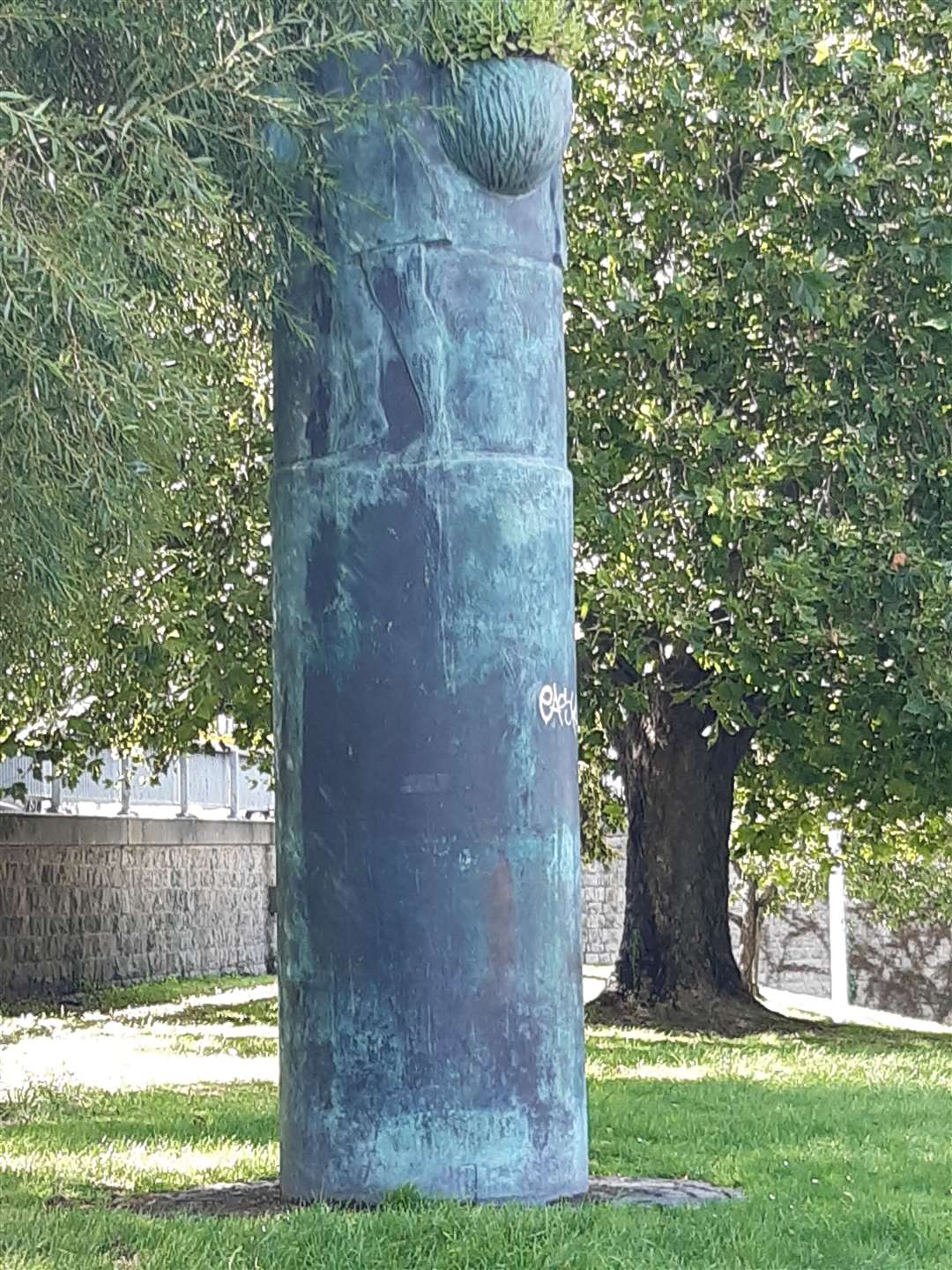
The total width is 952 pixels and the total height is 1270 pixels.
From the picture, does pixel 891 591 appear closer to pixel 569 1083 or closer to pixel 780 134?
pixel 780 134

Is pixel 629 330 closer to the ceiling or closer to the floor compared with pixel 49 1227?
closer to the ceiling

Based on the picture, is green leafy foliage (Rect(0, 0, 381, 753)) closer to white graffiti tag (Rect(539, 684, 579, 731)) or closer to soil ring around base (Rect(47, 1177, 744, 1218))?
white graffiti tag (Rect(539, 684, 579, 731))

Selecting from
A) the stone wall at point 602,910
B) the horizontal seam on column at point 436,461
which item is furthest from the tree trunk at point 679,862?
the stone wall at point 602,910

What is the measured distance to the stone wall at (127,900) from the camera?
18328 millimetres

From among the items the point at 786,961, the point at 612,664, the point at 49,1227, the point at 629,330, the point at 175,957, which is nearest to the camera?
the point at 49,1227

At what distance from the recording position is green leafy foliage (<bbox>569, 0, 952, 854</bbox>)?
1220cm

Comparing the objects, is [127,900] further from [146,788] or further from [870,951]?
[870,951]

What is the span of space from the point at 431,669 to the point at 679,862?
1012cm

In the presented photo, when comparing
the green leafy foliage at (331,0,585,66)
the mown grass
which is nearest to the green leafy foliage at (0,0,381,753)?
the green leafy foliage at (331,0,585,66)

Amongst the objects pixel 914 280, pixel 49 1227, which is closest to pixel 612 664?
pixel 914 280

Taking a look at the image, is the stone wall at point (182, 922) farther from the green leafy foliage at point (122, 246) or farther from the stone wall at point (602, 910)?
the green leafy foliage at point (122, 246)

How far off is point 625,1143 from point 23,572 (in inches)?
143

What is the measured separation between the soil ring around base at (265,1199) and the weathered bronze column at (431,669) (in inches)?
5.1

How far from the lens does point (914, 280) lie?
1227 centimetres
